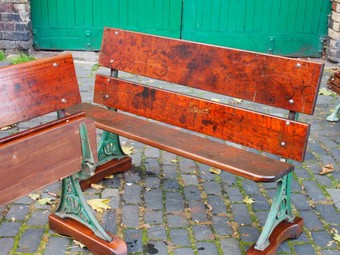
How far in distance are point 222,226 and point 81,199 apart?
0.93 metres

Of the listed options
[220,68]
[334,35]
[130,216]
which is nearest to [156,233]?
[130,216]

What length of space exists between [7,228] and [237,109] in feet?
5.23

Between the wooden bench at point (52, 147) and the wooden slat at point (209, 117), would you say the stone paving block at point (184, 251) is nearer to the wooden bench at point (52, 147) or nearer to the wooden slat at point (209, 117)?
the wooden bench at point (52, 147)

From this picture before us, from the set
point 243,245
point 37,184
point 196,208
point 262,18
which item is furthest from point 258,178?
point 262,18

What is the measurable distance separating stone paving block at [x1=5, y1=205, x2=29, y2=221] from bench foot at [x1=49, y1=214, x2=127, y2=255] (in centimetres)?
29

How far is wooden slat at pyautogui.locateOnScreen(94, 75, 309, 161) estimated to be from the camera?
3232mm

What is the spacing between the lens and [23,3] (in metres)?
6.50

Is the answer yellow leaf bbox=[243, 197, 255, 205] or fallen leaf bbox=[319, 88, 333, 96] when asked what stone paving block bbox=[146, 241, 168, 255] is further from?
fallen leaf bbox=[319, 88, 333, 96]

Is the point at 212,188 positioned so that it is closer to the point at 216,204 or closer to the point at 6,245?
the point at 216,204

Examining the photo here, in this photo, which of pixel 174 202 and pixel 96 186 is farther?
pixel 96 186

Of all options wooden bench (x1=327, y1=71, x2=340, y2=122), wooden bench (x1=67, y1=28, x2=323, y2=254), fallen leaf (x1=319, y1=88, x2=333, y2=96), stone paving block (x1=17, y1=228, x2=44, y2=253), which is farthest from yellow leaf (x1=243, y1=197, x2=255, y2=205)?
fallen leaf (x1=319, y1=88, x2=333, y2=96)

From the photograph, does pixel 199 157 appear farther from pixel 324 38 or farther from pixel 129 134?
pixel 324 38

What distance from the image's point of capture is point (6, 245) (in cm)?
328

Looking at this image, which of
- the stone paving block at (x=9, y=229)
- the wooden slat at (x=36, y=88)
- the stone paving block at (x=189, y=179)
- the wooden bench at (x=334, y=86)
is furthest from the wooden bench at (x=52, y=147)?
the wooden bench at (x=334, y=86)
